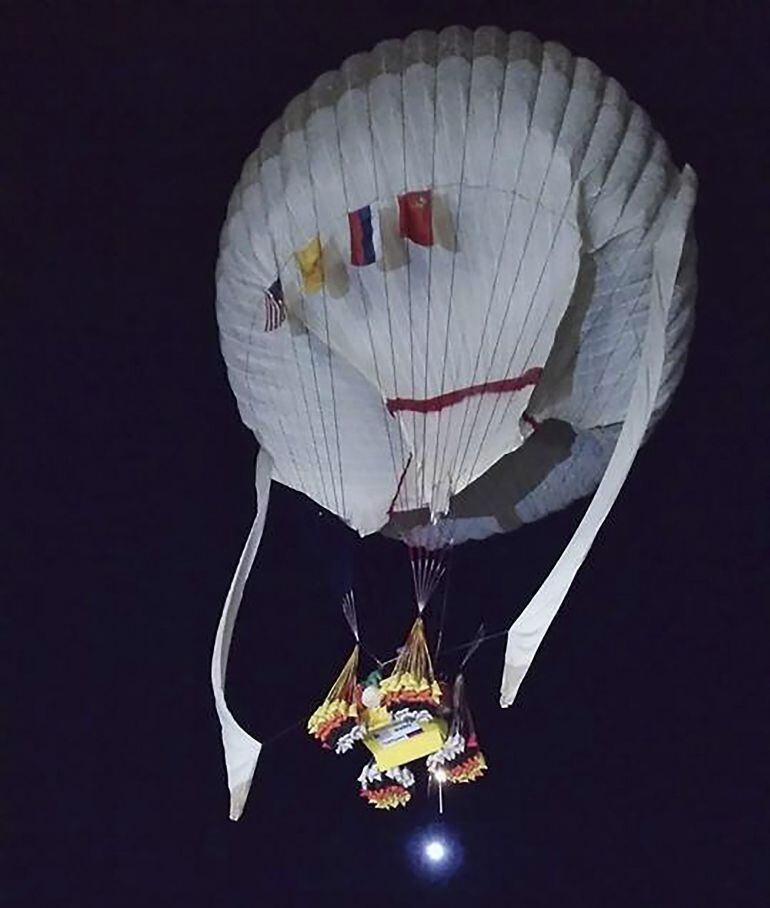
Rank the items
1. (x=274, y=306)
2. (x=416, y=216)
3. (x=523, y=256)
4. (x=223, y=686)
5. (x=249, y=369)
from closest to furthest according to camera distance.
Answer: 1. (x=416, y=216)
2. (x=523, y=256)
3. (x=274, y=306)
4. (x=249, y=369)
5. (x=223, y=686)

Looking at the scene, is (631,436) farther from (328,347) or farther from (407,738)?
(407,738)

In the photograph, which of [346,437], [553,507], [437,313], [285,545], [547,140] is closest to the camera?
[547,140]

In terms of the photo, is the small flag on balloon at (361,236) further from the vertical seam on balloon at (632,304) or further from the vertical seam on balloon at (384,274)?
the vertical seam on balloon at (632,304)

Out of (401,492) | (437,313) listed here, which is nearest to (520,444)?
(401,492)

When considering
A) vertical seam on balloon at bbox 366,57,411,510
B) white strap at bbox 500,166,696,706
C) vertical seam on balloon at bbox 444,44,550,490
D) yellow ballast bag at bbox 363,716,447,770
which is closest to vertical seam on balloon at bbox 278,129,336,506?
vertical seam on balloon at bbox 366,57,411,510

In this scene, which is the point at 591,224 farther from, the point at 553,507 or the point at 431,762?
the point at 431,762

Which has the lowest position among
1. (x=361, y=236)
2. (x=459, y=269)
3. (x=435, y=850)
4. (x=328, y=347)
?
(x=435, y=850)

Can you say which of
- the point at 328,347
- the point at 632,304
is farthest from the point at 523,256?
the point at 328,347
